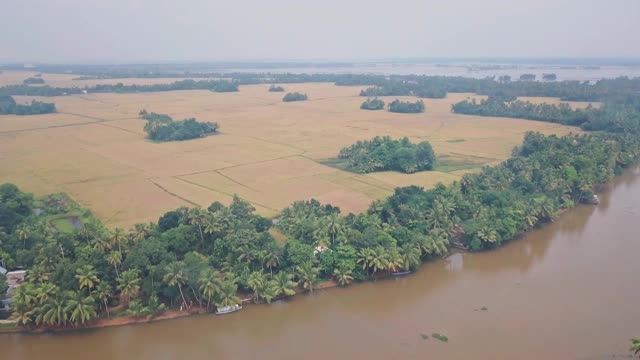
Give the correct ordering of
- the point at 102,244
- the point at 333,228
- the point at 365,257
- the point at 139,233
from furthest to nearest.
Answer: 1. the point at 333,228
2. the point at 139,233
3. the point at 365,257
4. the point at 102,244

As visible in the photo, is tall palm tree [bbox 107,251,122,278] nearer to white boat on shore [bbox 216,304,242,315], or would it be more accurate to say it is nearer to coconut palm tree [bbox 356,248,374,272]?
white boat on shore [bbox 216,304,242,315]

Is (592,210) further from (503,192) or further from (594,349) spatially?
(594,349)

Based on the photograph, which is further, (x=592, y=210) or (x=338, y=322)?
(x=592, y=210)

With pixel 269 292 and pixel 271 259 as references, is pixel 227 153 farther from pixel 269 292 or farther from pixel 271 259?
pixel 269 292

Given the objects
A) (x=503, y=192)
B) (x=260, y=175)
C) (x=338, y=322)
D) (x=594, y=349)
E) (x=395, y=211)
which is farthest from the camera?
(x=260, y=175)

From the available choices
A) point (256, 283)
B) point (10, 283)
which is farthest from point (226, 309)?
point (10, 283)

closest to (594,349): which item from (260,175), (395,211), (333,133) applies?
(395,211)

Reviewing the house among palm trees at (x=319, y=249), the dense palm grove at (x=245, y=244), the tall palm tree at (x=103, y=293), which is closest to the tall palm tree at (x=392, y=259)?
the dense palm grove at (x=245, y=244)
